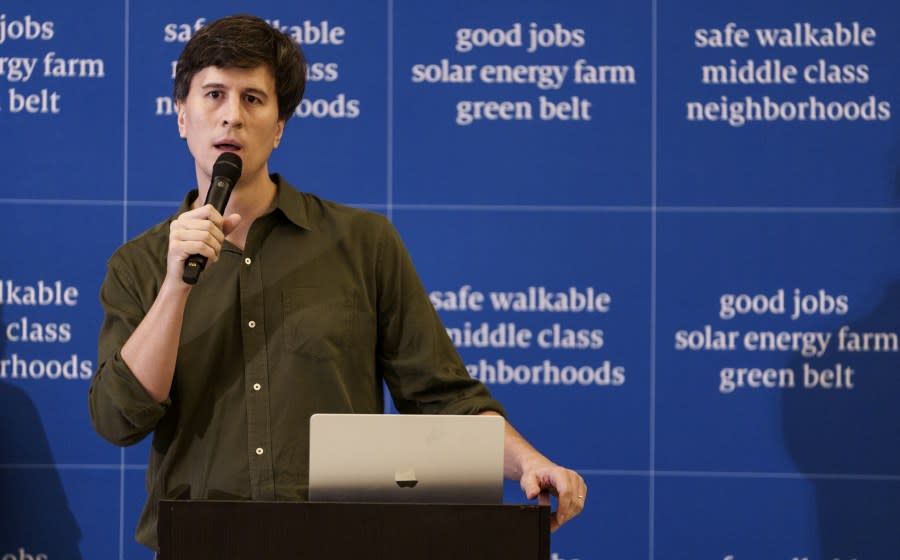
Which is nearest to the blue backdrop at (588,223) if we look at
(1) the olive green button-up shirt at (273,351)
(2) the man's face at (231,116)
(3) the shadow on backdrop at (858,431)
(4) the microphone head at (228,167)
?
(3) the shadow on backdrop at (858,431)

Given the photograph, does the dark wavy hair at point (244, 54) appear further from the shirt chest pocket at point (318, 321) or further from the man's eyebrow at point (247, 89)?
the shirt chest pocket at point (318, 321)

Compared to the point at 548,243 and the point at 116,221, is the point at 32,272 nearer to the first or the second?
the point at 116,221

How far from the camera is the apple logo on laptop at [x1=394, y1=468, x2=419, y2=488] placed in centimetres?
143

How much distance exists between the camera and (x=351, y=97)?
3287 millimetres

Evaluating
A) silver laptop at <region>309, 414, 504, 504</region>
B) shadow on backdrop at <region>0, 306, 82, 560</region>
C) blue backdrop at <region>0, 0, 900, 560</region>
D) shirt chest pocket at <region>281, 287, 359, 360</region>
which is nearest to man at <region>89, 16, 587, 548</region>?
shirt chest pocket at <region>281, 287, 359, 360</region>

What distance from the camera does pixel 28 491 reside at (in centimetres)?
330

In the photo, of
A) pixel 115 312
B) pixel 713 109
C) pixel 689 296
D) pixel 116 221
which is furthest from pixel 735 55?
pixel 115 312

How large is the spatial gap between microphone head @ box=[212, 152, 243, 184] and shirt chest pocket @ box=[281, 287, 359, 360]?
0.25 metres

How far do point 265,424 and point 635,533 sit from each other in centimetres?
172

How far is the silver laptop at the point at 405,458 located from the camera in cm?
142

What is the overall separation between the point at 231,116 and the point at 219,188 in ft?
0.61

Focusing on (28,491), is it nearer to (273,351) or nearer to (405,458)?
(273,351)

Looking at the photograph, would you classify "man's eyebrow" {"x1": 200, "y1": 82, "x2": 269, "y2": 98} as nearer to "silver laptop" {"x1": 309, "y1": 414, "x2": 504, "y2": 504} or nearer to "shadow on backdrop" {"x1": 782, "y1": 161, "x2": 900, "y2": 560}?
"silver laptop" {"x1": 309, "y1": 414, "x2": 504, "y2": 504}

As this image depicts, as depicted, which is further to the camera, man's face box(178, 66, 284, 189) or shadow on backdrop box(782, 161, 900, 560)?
shadow on backdrop box(782, 161, 900, 560)
